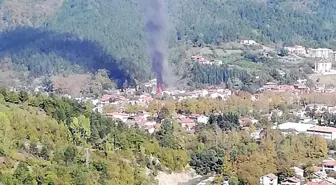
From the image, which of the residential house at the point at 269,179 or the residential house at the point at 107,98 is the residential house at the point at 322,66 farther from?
the residential house at the point at 269,179

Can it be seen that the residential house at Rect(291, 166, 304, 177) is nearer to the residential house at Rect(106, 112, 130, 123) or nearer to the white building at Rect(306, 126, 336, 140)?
the white building at Rect(306, 126, 336, 140)

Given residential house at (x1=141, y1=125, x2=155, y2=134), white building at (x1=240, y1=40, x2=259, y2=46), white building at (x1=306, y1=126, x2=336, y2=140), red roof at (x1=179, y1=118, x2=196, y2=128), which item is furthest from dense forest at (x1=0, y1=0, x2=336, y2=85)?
white building at (x1=306, y1=126, x2=336, y2=140)

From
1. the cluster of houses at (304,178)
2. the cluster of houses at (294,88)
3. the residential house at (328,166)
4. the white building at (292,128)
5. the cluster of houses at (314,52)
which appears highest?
the cluster of houses at (304,178)

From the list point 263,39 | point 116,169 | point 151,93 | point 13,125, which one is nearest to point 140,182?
point 116,169

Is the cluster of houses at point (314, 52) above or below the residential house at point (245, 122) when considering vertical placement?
below

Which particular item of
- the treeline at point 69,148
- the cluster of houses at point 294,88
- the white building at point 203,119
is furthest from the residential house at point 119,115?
the cluster of houses at point 294,88

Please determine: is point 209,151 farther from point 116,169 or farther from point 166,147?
point 116,169
